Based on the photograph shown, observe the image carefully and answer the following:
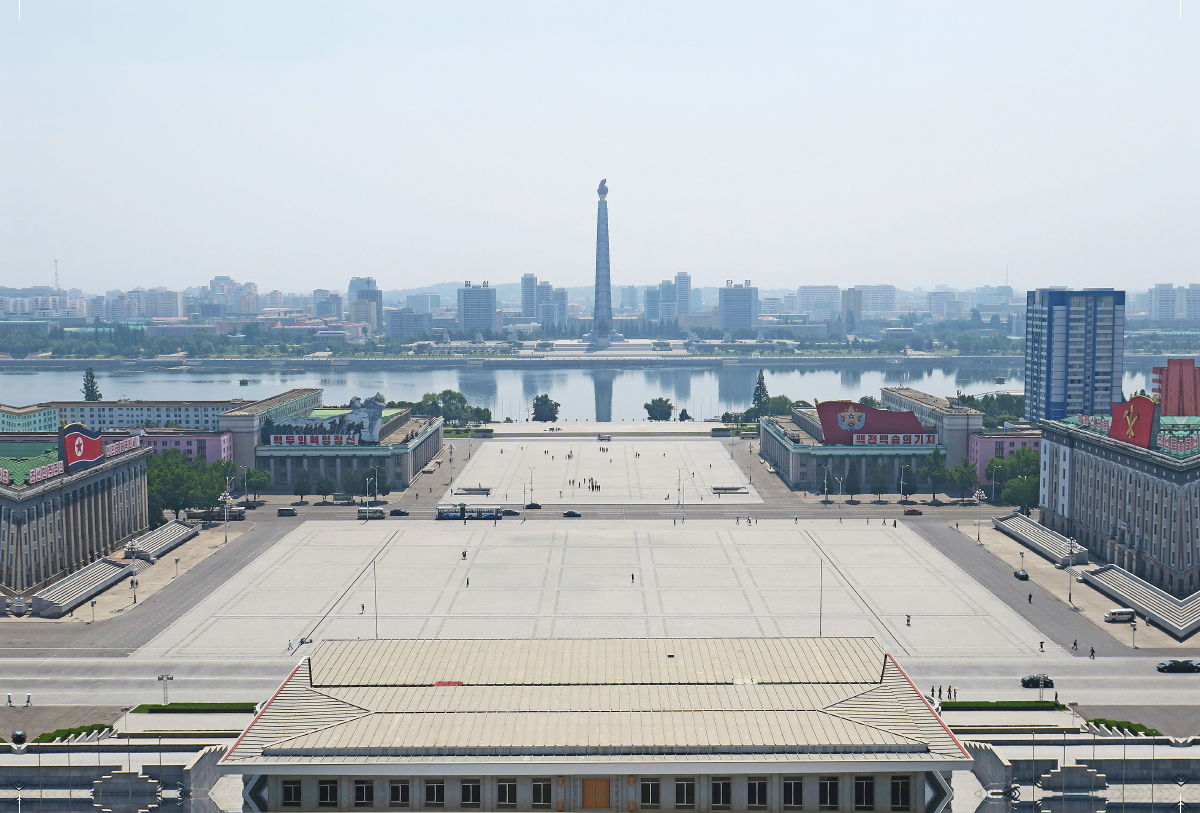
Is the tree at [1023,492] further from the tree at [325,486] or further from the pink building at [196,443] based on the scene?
the pink building at [196,443]

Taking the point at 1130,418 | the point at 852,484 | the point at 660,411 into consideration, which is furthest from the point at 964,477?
the point at 660,411

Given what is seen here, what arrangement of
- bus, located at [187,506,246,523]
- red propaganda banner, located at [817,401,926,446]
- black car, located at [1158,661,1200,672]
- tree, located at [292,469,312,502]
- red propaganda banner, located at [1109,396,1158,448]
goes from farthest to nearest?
red propaganda banner, located at [817,401,926,446] → tree, located at [292,469,312,502] → bus, located at [187,506,246,523] → red propaganda banner, located at [1109,396,1158,448] → black car, located at [1158,661,1200,672]

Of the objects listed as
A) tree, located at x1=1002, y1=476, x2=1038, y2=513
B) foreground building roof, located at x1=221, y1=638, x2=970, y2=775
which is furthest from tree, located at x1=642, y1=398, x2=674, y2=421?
foreground building roof, located at x1=221, y1=638, x2=970, y2=775

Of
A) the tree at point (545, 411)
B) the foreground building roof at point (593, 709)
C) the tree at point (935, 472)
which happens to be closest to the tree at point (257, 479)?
the tree at point (935, 472)

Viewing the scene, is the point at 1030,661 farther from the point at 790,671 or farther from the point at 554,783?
the point at 554,783

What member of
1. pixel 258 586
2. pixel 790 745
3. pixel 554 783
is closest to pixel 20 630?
pixel 258 586

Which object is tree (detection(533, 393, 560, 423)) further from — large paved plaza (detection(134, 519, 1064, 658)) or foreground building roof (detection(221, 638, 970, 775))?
foreground building roof (detection(221, 638, 970, 775))

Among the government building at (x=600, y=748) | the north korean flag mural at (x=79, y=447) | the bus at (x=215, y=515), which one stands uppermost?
the north korean flag mural at (x=79, y=447)
